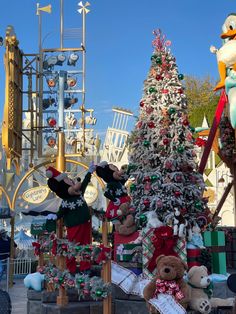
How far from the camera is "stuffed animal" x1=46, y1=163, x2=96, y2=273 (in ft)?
23.0

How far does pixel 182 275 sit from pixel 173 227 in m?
1.58

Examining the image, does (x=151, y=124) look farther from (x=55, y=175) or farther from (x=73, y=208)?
(x=73, y=208)

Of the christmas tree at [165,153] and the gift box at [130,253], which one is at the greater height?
the christmas tree at [165,153]

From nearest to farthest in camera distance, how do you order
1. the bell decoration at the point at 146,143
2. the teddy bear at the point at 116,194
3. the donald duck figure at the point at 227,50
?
the bell decoration at the point at 146,143, the teddy bear at the point at 116,194, the donald duck figure at the point at 227,50

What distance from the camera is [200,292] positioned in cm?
558

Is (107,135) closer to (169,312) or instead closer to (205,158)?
(205,158)

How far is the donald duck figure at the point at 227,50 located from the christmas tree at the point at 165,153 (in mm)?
1118

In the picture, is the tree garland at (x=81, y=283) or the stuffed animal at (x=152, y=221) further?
the stuffed animal at (x=152, y=221)

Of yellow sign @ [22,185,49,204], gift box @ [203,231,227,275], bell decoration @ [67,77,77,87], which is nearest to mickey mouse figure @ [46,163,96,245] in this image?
gift box @ [203,231,227,275]

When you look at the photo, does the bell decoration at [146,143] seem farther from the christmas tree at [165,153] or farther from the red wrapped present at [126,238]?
the red wrapped present at [126,238]

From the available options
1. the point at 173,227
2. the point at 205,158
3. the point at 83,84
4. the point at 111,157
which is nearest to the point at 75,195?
the point at 173,227

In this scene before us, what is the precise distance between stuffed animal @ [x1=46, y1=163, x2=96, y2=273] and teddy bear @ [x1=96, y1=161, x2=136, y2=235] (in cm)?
96

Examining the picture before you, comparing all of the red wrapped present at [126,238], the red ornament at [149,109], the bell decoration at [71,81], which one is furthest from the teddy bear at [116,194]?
the bell decoration at [71,81]

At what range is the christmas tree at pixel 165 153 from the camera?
744 centimetres
